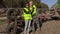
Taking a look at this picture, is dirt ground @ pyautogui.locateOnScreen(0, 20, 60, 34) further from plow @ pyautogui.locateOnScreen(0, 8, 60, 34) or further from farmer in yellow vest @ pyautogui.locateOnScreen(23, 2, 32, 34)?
farmer in yellow vest @ pyautogui.locateOnScreen(23, 2, 32, 34)

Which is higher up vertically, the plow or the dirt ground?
the plow

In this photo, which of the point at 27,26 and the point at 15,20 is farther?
the point at 15,20

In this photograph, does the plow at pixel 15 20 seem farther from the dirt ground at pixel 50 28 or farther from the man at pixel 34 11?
the man at pixel 34 11

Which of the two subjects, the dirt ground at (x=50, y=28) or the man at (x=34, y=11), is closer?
the man at (x=34, y=11)

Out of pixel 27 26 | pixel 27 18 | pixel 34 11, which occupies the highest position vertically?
pixel 34 11

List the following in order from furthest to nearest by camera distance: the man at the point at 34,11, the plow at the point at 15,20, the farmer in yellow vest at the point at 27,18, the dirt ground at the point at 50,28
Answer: the plow at the point at 15,20 < the dirt ground at the point at 50,28 < the farmer in yellow vest at the point at 27,18 < the man at the point at 34,11

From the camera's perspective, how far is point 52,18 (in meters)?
15.8

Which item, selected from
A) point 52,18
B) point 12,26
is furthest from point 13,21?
point 52,18

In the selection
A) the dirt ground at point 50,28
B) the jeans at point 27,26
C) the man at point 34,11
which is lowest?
the dirt ground at point 50,28

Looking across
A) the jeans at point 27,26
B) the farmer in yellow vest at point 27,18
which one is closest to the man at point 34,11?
the farmer in yellow vest at point 27,18

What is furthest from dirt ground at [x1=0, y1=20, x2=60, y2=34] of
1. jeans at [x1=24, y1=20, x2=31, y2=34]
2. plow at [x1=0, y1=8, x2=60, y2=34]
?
jeans at [x1=24, y1=20, x2=31, y2=34]

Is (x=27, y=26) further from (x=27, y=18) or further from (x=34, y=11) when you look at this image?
(x=34, y=11)

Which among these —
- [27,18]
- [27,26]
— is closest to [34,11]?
[27,18]

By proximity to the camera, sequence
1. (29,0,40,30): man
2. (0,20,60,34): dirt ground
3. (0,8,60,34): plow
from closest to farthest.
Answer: (29,0,40,30): man, (0,20,60,34): dirt ground, (0,8,60,34): plow
